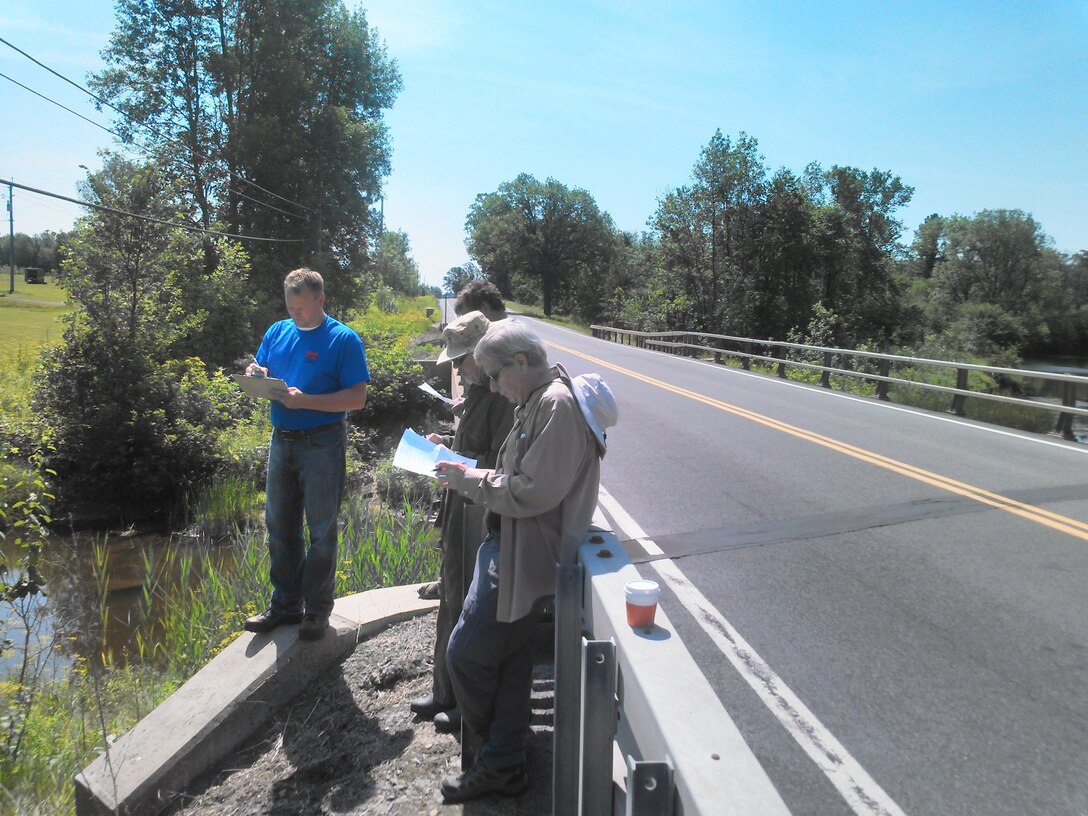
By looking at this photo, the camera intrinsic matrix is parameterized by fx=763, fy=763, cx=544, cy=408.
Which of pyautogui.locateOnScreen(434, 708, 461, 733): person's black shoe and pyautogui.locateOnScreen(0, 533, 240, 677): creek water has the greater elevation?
pyautogui.locateOnScreen(434, 708, 461, 733): person's black shoe

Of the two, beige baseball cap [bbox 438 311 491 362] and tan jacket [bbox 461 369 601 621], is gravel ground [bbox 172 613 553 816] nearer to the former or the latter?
tan jacket [bbox 461 369 601 621]

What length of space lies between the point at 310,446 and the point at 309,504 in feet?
1.11

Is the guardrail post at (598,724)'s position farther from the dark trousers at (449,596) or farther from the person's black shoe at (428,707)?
the person's black shoe at (428,707)

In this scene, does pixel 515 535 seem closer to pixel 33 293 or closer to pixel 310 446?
pixel 310 446

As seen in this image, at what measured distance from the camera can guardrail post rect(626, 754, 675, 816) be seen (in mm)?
1607

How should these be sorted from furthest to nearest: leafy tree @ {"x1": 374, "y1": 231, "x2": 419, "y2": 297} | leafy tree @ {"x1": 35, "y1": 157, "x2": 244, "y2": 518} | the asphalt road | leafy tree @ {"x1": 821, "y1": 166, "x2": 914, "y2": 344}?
leafy tree @ {"x1": 374, "y1": 231, "x2": 419, "y2": 297} < leafy tree @ {"x1": 821, "y1": 166, "x2": 914, "y2": 344} < leafy tree @ {"x1": 35, "y1": 157, "x2": 244, "y2": 518} < the asphalt road

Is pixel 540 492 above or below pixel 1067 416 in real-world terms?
above

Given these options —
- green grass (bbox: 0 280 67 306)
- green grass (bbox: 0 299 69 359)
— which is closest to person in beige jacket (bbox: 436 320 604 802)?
green grass (bbox: 0 299 69 359)

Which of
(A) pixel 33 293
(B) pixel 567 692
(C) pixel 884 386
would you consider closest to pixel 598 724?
(B) pixel 567 692

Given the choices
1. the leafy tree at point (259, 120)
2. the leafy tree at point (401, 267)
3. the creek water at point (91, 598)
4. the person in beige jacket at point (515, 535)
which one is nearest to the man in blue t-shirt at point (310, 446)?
the person in beige jacket at point (515, 535)

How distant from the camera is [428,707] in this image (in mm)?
3908

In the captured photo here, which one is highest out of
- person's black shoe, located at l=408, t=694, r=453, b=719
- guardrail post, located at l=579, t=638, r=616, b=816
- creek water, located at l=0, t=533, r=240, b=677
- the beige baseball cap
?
the beige baseball cap

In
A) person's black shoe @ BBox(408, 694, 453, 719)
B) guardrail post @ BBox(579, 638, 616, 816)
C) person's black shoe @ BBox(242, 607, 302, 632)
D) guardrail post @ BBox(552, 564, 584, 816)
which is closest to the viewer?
guardrail post @ BBox(579, 638, 616, 816)

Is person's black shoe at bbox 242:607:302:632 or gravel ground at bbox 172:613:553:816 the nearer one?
gravel ground at bbox 172:613:553:816
